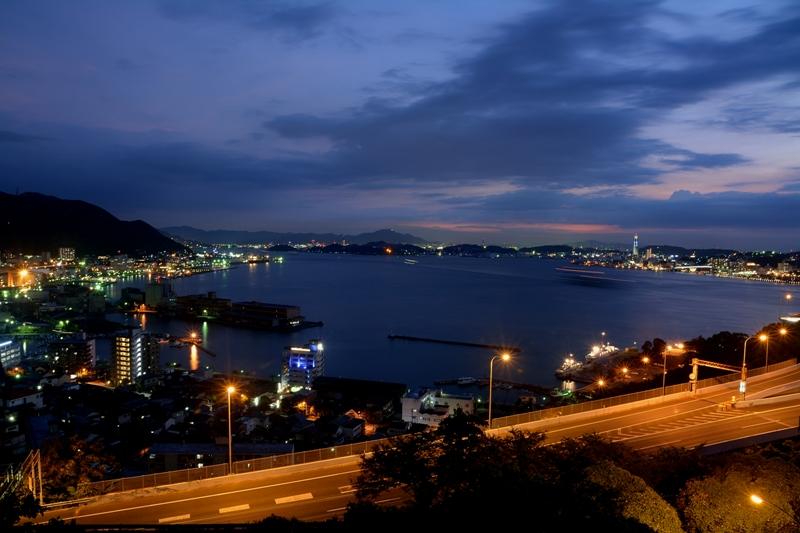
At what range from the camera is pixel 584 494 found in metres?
3.29

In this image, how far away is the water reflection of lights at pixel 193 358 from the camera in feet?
61.2

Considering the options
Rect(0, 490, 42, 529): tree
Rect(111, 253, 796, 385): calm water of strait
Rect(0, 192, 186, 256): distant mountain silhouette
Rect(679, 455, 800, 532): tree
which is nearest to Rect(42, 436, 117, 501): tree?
Rect(0, 490, 42, 529): tree

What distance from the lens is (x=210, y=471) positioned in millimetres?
4391

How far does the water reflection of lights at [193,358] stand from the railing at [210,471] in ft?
49.0

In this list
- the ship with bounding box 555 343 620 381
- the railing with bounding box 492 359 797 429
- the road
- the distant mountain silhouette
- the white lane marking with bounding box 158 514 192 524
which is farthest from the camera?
the distant mountain silhouette

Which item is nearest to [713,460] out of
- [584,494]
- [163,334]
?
[584,494]

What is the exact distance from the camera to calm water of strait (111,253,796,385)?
18.8m

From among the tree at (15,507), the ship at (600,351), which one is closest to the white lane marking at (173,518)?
the tree at (15,507)

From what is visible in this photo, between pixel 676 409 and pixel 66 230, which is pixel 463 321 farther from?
pixel 66 230

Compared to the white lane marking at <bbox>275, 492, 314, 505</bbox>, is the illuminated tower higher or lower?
lower

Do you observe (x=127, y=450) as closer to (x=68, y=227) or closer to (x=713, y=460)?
(x=713, y=460)

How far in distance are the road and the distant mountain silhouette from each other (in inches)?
2337

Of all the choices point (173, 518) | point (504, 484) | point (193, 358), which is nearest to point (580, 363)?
point (193, 358)

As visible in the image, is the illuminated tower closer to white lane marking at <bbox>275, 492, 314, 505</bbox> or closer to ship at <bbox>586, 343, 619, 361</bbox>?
ship at <bbox>586, 343, 619, 361</bbox>
